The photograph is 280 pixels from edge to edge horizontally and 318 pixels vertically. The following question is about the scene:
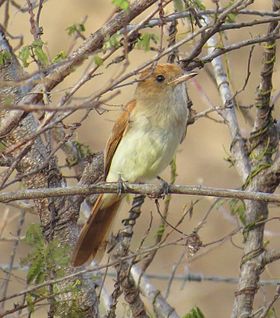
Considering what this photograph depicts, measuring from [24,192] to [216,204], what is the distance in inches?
53.7

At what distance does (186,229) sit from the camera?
8.20 metres

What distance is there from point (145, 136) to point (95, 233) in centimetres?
49

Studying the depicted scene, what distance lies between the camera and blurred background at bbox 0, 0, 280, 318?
7.74 meters

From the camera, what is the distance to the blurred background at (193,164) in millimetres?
7742

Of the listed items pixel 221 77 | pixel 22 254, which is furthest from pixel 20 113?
pixel 22 254

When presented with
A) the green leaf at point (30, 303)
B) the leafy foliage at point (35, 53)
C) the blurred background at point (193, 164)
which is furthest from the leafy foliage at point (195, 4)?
the blurred background at point (193, 164)

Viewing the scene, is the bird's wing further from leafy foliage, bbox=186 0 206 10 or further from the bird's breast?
leafy foliage, bbox=186 0 206 10

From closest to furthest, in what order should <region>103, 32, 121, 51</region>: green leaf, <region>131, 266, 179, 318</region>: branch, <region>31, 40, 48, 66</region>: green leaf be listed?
<region>103, 32, 121, 51</region>: green leaf < <region>31, 40, 48, 66</region>: green leaf < <region>131, 266, 179, 318</region>: branch

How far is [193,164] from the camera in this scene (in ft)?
29.9

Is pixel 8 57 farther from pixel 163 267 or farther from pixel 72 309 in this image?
pixel 163 267

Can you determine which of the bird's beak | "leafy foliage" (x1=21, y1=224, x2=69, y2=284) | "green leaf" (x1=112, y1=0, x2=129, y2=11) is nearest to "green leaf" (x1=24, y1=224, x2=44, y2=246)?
"leafy foliage" (x1=21, y1=224, x2=69, y2=284)

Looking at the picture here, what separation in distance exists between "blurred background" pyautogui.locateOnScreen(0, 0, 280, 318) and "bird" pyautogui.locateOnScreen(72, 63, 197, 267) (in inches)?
107

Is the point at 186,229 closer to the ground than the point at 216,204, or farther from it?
farther from it

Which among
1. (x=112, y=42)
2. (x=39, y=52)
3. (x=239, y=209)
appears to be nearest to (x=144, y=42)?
(x=112, y=42)
